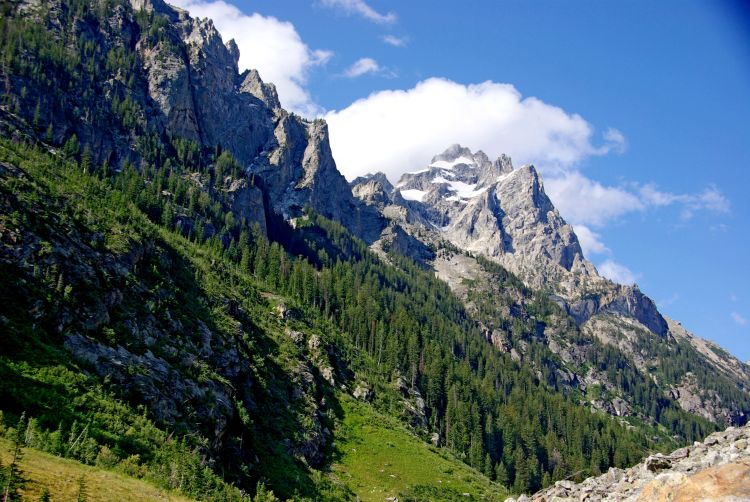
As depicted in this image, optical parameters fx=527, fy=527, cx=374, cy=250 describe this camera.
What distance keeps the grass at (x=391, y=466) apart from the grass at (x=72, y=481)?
41548 mm

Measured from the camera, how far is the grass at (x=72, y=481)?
776 inches

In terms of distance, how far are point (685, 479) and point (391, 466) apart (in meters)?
57.5

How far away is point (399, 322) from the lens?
15288 cm

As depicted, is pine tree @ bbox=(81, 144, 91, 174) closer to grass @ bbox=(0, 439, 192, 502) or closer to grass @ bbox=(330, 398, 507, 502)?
grass @ bbox=(330, 398, 507, 502)

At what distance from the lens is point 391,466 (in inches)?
2884

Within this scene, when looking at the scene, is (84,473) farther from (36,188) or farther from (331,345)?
(331,345)

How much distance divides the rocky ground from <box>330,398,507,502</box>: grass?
103 ft

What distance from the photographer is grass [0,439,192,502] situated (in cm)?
1970

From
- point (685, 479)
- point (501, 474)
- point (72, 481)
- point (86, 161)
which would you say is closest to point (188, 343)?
point (72, 481)

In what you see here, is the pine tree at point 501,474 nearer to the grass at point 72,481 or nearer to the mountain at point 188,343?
the mountain at point 188,343

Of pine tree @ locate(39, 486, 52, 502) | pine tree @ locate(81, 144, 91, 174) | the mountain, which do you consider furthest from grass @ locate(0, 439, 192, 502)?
pine tree @ locate(81, 144, 91, 174)

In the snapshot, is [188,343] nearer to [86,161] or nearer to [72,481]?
[72,481]

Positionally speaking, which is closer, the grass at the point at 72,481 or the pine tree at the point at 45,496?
the pine tree at the point at 45,496

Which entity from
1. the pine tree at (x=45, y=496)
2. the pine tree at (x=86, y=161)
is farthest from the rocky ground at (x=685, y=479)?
the pine tree at (x=86, y=161)
